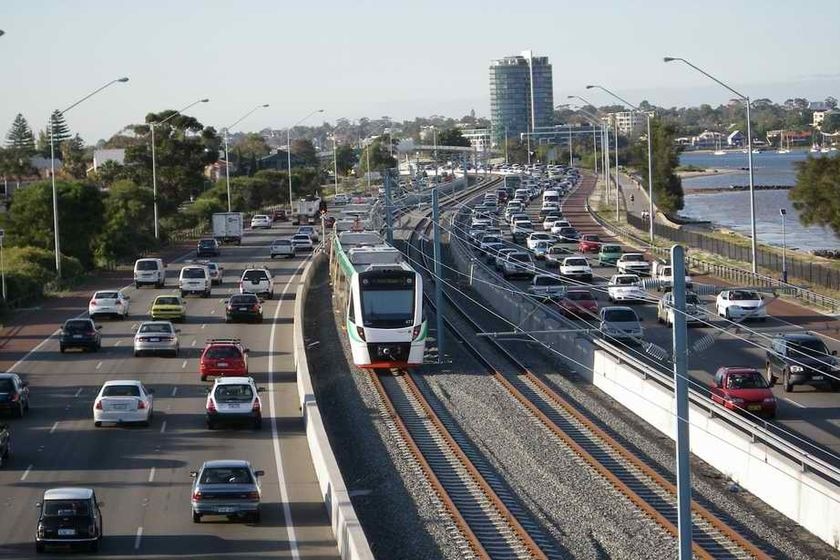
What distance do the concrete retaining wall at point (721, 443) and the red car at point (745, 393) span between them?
141 centimetres

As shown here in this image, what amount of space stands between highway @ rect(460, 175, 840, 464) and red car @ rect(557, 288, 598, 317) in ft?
1.87

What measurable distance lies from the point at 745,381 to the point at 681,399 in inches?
607

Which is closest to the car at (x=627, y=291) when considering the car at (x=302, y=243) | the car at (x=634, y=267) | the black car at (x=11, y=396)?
the car at (x=634, y=267)

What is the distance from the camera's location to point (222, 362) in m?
39.5

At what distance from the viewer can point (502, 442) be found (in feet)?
102

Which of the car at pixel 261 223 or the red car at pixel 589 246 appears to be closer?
the red car at pixel 589 246

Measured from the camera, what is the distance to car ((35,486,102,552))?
71.3ft

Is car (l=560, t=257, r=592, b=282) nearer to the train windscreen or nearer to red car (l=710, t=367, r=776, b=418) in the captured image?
the train windscreen

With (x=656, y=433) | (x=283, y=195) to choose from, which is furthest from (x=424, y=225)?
(x=656, y=433)

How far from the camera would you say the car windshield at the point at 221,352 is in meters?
39.6

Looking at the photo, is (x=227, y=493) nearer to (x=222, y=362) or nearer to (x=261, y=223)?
(x=222, y=362)

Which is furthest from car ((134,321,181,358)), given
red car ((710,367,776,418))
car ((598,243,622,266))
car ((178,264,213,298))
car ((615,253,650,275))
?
car ((598,243,622,266))

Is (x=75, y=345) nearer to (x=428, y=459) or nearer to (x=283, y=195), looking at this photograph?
(x=428, y=459)

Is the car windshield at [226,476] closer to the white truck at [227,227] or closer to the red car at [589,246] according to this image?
the red car at [589,246]
